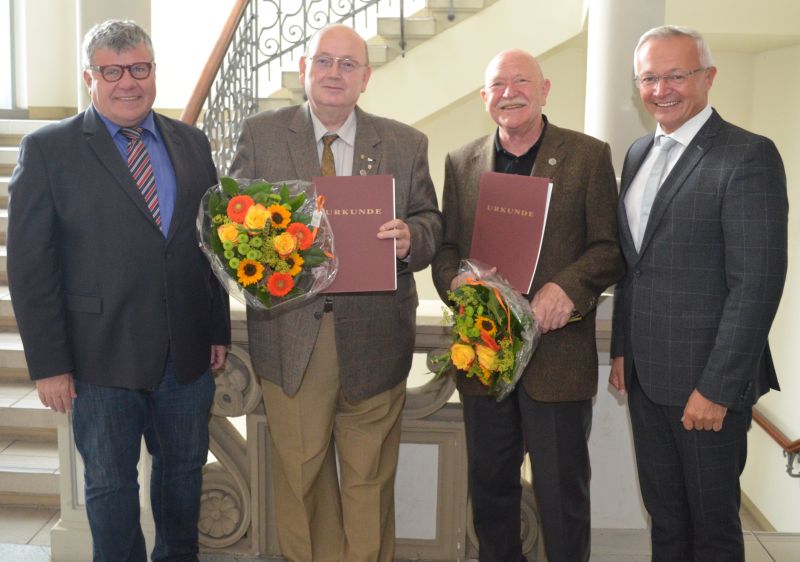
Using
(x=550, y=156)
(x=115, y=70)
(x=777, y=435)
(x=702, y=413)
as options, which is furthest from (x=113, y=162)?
(x=777, y=435)

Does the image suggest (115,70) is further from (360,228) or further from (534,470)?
(534,470)

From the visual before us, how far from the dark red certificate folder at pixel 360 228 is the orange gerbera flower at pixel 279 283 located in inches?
8.6

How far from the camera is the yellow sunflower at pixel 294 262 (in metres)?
2.18

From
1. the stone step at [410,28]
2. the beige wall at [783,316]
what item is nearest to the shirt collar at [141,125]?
the stone step at [410,28]

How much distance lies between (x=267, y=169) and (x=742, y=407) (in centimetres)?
147

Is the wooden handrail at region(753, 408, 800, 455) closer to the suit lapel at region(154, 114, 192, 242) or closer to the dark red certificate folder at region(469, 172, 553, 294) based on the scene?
the dark red certificate folder at region(469, 172, 553, 294)

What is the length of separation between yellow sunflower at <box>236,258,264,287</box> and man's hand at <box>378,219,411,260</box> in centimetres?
37

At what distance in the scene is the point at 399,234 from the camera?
Result: 7.77ft

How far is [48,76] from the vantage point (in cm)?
849

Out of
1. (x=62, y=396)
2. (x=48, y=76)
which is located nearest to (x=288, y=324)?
(x=62, y=396)

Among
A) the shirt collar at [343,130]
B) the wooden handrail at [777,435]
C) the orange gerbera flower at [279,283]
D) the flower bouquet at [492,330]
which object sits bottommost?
the wooden handrail at [777,435]

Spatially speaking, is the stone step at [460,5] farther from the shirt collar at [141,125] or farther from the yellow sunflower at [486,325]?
the yellow sunflower at [486,325]

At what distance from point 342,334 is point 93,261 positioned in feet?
2.39

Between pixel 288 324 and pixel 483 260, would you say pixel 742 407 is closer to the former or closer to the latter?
pixel 483 260
